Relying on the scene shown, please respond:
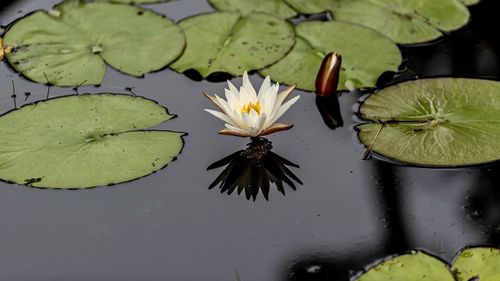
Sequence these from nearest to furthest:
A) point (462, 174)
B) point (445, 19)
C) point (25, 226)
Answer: point (25, 226) → point (462, 174) → point (445, 19)

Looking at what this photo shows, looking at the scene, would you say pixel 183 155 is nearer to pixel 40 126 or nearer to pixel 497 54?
pixel 40 126

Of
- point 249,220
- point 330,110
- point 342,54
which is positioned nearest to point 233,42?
point 342,54

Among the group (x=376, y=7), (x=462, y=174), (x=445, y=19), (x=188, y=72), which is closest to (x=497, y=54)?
(x=445, y=19)

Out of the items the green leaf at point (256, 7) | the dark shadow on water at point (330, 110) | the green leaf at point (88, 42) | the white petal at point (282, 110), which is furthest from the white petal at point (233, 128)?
the green leaf at point (256, 7)

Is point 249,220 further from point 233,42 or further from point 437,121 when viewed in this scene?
point 233,42

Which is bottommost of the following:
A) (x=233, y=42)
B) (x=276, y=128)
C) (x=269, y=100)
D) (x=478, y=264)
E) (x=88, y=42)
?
(x=478, y=264)

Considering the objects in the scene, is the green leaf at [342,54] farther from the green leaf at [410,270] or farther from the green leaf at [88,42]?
→ the green leaf at [410,270]

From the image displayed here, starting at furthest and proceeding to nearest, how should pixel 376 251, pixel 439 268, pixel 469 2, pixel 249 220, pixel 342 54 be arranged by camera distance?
pixel 469 2
pixel 342 54
pixel 249 220
pixel 376 251
pixel 439 268
